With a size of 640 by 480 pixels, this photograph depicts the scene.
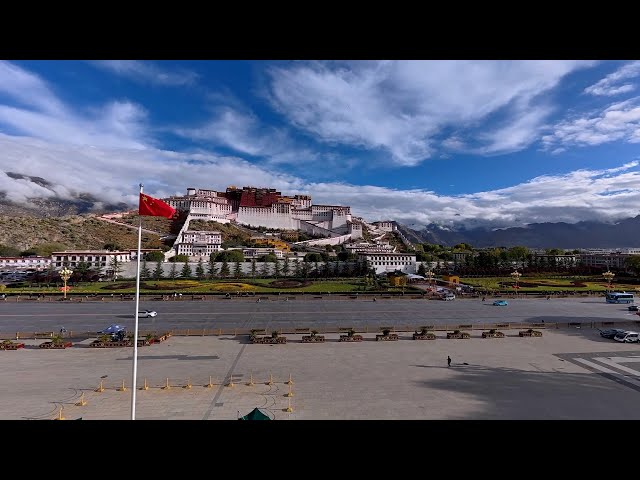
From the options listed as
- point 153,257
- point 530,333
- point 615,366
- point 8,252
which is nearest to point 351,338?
point 530,333

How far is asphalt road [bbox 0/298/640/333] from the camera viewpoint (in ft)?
67.5

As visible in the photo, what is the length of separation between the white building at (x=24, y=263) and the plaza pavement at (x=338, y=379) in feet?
134

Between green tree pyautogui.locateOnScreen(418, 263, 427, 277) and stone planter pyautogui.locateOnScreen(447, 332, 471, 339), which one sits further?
green tree pyautogui.locateOnScreen(418, 263, 427, 277)

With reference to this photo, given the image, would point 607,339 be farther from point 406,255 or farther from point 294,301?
point 406,255

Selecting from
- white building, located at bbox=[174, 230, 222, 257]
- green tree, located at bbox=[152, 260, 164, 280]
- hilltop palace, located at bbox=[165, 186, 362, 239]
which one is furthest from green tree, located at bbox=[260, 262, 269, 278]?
hilltop palace, located at bbox=[165, 186, 362, 239]

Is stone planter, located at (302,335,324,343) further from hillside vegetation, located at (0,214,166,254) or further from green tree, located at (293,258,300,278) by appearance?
hillside vegetation, located at (0,214,166,254)

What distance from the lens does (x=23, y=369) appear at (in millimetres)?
12859

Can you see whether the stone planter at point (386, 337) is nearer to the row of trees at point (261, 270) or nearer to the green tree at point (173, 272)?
the row of trees at point (261, 270)

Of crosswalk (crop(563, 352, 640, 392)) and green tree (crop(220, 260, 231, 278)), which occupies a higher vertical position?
green tree (crop(220, 260, 231, 278))

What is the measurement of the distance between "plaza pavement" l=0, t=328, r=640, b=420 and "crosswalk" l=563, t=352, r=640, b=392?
1.5 inches

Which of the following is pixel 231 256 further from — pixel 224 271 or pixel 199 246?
pixel 199 246

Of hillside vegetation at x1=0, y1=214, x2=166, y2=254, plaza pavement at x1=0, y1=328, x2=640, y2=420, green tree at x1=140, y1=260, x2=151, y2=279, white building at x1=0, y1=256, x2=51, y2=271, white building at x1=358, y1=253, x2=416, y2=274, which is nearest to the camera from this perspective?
plaza pavement at x1=0, y1=328, x2=640, y2=420
